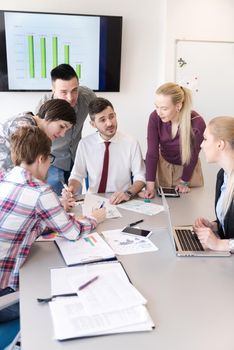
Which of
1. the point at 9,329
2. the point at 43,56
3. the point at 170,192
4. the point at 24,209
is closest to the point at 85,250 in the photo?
the point at 24,209

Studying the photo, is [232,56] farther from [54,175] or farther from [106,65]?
[54,175]

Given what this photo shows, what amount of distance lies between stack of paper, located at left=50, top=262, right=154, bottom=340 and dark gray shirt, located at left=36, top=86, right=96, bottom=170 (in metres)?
1.43

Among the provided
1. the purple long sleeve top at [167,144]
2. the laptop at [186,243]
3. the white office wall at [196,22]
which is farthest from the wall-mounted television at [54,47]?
the laptop at [186,243]

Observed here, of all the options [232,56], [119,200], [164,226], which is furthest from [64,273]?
[232,56]

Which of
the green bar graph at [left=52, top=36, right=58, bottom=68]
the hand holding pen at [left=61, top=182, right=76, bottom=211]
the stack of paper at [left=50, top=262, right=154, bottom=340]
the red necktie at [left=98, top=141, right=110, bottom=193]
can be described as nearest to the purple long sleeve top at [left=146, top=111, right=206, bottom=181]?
the red necktie at [left=98, top=141, right=110, bottom=193]

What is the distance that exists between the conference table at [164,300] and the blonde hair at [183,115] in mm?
718

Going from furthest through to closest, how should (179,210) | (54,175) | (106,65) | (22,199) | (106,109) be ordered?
(106,65) < (54,175) < (106,109) < (179,210) < (22,199)

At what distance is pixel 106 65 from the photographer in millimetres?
3537

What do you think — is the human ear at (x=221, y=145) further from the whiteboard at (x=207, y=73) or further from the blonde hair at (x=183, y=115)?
the whiteboard at (x=207, y=73)

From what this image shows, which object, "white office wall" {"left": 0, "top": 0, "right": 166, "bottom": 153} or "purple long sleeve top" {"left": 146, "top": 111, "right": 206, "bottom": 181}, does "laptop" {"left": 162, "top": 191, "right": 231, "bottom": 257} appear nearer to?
"purple long sleeve top" {"left": 146, "top": 111, "right": 206, "bottom": 181}

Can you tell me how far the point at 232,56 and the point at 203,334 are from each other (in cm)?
335

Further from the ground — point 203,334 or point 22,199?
point 22,199

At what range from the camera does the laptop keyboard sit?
4.93ft

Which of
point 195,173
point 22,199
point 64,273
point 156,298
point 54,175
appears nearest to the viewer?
point 156,298
